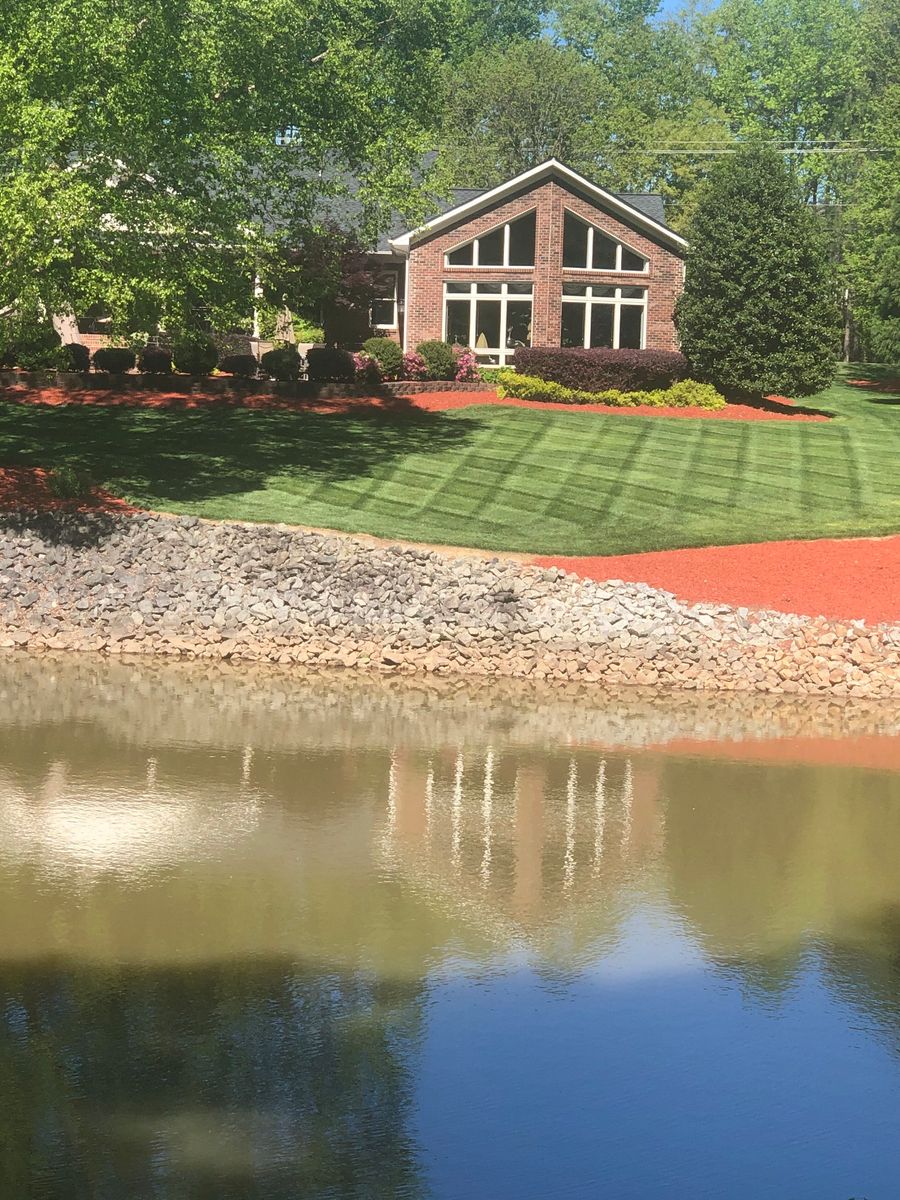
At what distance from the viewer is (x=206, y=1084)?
27.6ft

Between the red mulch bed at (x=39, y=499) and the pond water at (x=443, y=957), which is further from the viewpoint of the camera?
the red mulch bed at (x=39, y=499)

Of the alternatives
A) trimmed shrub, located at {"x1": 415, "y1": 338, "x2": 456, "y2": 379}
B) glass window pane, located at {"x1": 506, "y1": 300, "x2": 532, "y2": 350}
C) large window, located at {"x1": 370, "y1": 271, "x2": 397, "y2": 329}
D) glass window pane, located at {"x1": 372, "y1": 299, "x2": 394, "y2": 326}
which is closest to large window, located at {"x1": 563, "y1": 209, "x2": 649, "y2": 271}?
glass window pane, located at {"x1": 506, "y1": 300, "x2": 532, "y2": 350}

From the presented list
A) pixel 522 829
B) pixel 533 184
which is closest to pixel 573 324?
pixel 533 184

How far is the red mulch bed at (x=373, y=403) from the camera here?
108 ft

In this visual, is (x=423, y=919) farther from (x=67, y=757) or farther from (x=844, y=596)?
(x=844, y=596)

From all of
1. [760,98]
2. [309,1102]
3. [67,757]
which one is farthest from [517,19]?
[309,1102]

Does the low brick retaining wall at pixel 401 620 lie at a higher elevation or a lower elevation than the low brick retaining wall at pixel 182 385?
lower

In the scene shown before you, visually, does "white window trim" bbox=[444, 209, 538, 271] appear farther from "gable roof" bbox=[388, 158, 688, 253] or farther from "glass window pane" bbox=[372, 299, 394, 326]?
"glass window pane" bbox=[372, 299, 394, 326]

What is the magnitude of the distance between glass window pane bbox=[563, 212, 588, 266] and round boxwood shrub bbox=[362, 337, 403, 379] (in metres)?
7.89

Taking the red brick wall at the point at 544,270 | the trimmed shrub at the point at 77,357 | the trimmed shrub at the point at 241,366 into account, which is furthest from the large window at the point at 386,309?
the trimmed shrub at the point at 77,357

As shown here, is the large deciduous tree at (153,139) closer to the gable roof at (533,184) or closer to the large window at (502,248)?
the gable roof at (533,184)

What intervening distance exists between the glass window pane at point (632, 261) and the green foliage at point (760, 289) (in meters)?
4.71

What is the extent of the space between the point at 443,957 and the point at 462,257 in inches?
1319

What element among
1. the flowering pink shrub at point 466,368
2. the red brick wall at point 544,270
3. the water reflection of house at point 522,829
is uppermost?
the red brick wall at point 544,270
